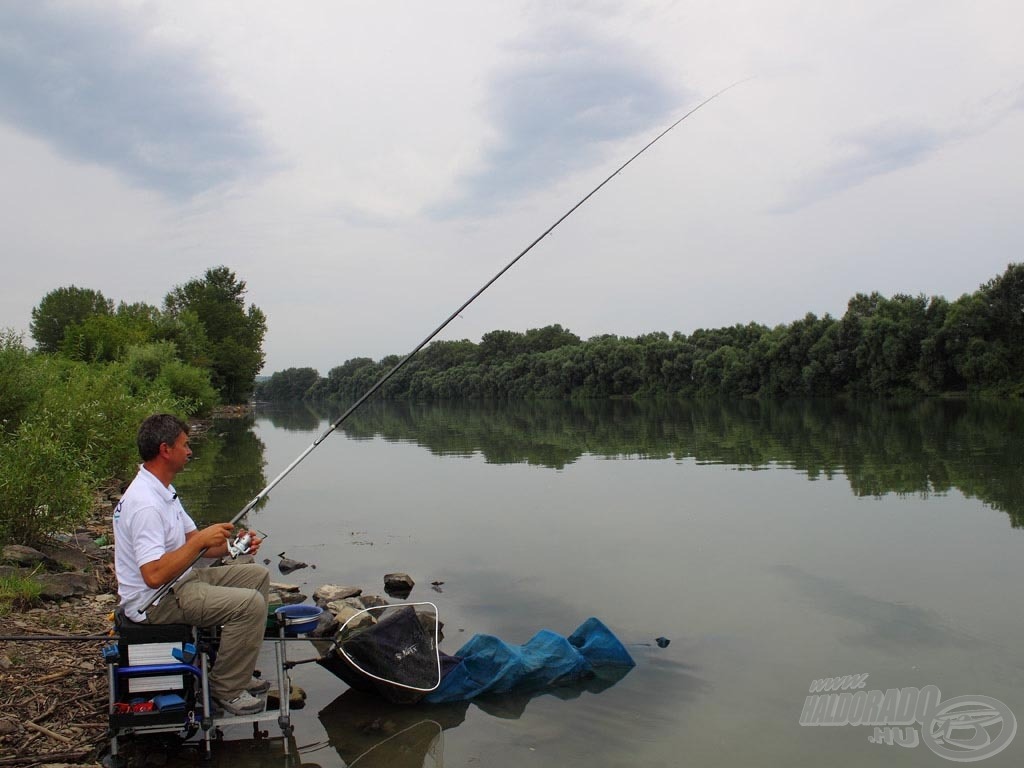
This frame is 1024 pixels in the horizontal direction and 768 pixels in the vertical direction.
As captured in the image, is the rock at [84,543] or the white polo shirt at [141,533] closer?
the white polo shirt at [141,533]

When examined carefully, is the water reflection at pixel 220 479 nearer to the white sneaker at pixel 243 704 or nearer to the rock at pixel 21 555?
the rock at pixel 21 555

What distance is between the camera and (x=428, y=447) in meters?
31.9

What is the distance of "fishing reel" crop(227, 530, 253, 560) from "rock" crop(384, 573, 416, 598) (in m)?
4.87

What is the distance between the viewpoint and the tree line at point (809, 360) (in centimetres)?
5028

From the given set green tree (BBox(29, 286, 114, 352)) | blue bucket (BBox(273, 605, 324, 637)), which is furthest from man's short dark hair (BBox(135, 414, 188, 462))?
green tree (BBox(29, 286, 114, 352))

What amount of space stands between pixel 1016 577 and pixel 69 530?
11.6m

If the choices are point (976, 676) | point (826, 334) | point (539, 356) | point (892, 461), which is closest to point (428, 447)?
point (892, 461)

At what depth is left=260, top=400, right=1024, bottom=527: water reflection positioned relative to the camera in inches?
675

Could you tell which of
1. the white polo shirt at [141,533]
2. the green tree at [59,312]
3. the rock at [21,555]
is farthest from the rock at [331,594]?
the green tree at [59,312]

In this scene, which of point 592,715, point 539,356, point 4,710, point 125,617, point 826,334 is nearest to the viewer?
point 125,617

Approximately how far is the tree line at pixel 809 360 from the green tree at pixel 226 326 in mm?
16532

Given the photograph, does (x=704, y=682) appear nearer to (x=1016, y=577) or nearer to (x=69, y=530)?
(x=1016, y=577)

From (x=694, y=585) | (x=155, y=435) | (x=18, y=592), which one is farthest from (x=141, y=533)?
(x=694, y=585)

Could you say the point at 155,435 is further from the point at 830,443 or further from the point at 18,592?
the point at 830,443
